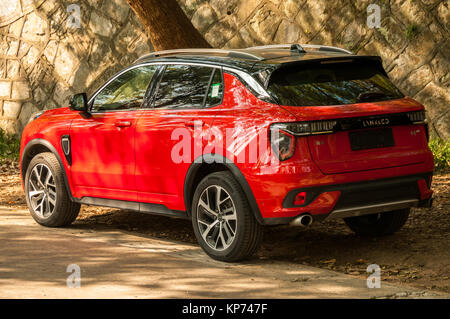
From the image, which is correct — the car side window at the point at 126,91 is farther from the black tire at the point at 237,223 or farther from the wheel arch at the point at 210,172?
the black tire at the point at 237,223

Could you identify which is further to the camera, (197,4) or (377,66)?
(197,4)

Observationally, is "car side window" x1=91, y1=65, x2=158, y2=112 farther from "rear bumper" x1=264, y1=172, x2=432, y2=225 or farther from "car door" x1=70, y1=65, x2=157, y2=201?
"rear bumper" x1=264, y1=172, x2=432, y2=225

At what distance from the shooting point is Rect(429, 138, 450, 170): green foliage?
37.7ft

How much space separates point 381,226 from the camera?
8.07 m

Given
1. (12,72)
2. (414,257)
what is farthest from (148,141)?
(12,72)

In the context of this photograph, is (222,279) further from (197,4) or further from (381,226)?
(197,4)

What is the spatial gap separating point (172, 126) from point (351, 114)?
5.34 feet

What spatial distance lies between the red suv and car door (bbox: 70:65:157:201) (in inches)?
0.6

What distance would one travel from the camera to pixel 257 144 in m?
6.71

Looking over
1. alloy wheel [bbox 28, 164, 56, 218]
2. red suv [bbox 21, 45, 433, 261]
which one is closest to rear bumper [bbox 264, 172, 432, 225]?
red suv [bbox 21, 45, 433, 261]

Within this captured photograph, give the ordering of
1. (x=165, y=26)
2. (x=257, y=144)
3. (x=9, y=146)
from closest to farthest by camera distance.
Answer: (x=257, y=144)
(x=165, y=26)
(x=9, y=146)

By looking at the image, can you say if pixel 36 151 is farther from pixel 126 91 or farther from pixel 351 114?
pixel 351 114

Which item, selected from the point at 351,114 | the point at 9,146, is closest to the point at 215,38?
the point at 9,146
